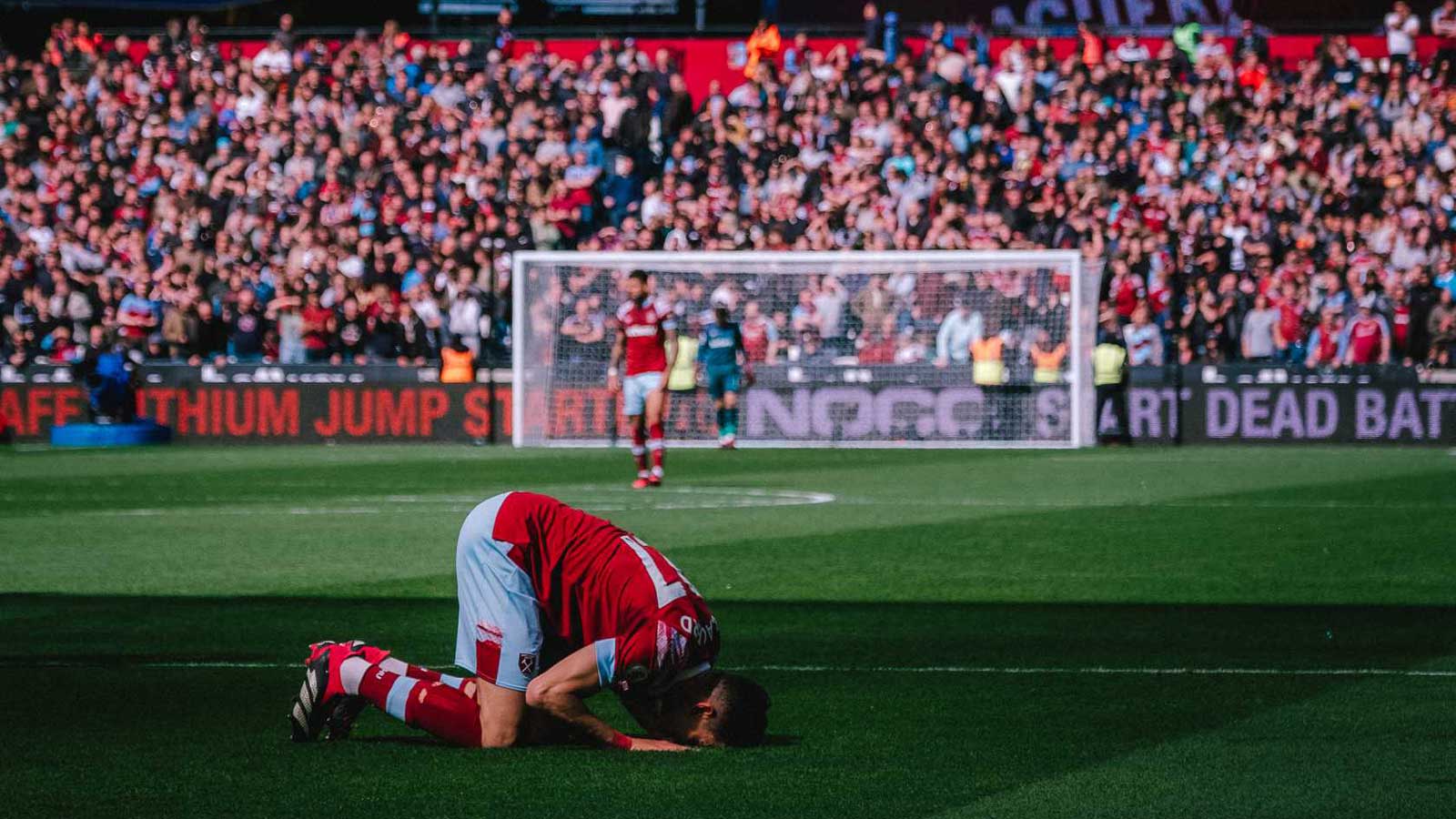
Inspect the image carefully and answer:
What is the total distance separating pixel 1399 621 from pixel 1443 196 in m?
18.9

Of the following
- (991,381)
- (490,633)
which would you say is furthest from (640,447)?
(490,633)

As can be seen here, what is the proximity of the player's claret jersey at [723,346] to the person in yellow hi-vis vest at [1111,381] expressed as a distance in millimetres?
4567

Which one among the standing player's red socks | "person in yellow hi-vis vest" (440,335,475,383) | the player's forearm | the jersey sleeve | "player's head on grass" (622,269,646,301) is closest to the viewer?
the jersey sleeve

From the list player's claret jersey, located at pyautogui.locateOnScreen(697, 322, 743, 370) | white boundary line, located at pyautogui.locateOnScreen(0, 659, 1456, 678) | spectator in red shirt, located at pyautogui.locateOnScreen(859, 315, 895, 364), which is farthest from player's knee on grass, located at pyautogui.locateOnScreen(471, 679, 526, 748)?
spectator in red shirt, located at pyautogui.locateOnScreen(859, 315, 895, 364)

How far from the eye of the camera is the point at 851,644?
916cm

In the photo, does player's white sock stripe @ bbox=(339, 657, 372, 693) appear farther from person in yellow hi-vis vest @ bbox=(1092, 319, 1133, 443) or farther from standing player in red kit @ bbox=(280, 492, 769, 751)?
person in yellow hi-vis vest @ bbox=(1092, 319, 1133, 443)

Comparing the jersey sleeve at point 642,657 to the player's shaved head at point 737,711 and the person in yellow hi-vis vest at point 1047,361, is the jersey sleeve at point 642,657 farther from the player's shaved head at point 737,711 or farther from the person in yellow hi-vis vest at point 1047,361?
the person in yellow hi-vis vest at point 1047,361

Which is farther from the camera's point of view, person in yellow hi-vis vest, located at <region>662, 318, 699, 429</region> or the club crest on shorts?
person in yellow hi-vis vest, located at <region>662, 318, 699, 429</region>

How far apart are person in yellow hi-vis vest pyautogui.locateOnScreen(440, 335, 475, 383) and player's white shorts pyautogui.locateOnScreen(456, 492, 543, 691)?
21259 mm

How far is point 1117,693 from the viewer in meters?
7.73

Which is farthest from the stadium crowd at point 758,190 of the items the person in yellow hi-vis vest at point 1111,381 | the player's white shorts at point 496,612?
the player's white shorts at point 496,612

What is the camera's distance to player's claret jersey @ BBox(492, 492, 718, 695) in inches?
243

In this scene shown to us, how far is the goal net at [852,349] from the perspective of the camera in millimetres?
26641

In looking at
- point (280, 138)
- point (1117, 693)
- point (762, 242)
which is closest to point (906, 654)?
point (1117, 693)
